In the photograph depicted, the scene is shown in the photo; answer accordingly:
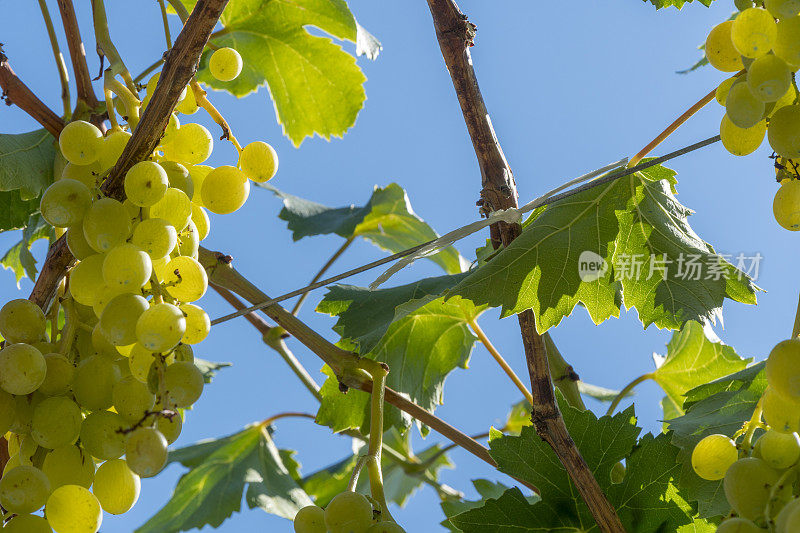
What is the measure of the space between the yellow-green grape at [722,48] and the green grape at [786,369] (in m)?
0.22

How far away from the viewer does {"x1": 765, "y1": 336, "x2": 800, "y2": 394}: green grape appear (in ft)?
1.41

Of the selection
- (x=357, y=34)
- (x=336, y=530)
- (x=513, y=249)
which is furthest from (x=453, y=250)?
(x=336, y=530)

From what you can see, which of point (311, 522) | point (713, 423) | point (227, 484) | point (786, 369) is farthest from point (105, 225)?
point (227, 484)

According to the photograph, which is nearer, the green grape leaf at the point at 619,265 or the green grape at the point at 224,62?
the green grape at the point at 224,62

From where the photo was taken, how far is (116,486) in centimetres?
46

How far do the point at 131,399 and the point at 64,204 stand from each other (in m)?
0.12

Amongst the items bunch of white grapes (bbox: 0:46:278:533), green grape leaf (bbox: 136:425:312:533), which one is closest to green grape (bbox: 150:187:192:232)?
bunch of white grapes (bbox: 0:46:278:533)

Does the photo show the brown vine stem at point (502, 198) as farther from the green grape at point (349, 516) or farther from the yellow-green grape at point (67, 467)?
the yellow-green grape at point (67, 467)

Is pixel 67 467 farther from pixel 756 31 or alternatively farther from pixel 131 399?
pixel 756 31

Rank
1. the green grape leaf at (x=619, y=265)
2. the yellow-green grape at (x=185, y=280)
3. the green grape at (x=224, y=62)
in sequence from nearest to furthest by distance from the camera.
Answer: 1. the yellow-green grape at (x=185, y=280)
2. the green grape at (x=224, y=62)
3. the green grape leaf at (x=619, y=265)

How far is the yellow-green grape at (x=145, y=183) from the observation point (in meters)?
0.44

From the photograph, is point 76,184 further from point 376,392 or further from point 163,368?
point 376,392

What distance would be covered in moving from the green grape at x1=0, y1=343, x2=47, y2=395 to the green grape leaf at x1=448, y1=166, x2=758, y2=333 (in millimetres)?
366

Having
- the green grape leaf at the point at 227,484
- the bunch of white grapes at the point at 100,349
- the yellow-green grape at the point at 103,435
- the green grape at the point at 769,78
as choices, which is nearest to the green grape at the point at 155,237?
the bunch of white grapes at the point at 100,349
